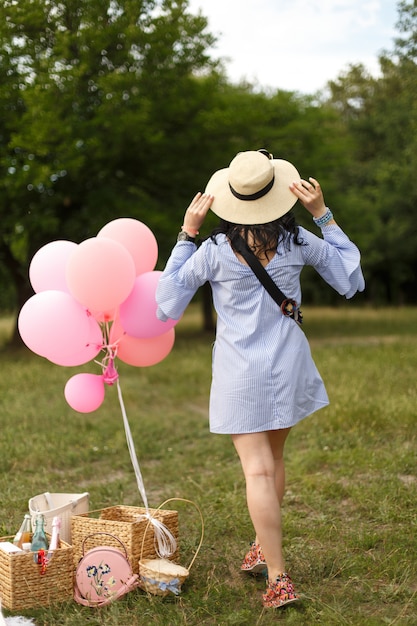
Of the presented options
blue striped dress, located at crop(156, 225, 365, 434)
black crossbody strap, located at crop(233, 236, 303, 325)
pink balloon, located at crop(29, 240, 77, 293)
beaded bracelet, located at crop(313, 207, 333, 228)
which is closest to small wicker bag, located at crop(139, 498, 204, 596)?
blue striped dress, located at crop(156, 225, 365, 434)

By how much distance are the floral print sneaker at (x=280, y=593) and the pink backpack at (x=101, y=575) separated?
2.14 feet

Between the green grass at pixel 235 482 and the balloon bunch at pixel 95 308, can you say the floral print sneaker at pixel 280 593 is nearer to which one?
the green grass at pixel 235 482

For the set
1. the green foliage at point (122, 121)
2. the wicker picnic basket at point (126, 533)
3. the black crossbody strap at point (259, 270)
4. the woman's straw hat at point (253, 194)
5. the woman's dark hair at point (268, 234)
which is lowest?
the wicker picnic basket at point (126, 533)

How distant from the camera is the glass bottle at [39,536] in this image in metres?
3.68

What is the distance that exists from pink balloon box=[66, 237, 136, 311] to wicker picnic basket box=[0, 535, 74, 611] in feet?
3.92

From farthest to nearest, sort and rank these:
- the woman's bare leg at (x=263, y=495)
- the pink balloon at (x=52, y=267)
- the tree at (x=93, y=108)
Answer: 1. the tree at (x=93, y=108)
2. the pink balloon at (x=52, y=267)
3. the woman's bare leg at (x=263, y=495)

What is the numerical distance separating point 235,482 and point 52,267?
8.41ft

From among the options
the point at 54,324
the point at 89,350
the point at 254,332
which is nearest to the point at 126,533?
the point at 89,350

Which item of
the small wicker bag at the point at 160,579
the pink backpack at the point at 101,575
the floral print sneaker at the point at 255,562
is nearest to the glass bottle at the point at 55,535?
the pink backpack at the point at 101,575

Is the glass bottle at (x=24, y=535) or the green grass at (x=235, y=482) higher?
the glass bottle at (x=24, y=535)

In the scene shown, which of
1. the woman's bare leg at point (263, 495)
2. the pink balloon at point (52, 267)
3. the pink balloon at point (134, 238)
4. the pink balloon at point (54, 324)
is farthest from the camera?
the pink balloon at point (134, 238)

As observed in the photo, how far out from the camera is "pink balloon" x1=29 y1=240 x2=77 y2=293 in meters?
4.03

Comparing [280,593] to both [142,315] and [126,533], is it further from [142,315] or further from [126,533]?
[142,315]

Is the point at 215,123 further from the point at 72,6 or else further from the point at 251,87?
the point at 251,87
